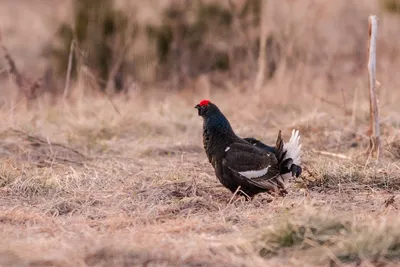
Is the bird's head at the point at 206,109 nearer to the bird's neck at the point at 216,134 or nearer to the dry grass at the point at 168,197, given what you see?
the bird's neck at the point at 216,134

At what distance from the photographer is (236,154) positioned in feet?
18.0

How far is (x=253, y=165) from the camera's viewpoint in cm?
548

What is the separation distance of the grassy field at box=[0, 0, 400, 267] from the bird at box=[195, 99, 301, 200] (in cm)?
11

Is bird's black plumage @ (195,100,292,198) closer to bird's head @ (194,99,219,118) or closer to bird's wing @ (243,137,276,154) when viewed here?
bird's wing @ (243,137,276,154)

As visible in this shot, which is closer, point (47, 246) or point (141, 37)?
point (47, 246)

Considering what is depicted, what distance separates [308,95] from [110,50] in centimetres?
343

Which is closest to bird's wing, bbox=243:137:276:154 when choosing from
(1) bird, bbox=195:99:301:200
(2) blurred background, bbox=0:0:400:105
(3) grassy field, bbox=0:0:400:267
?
(1) bird, bbox=195:99:301:200

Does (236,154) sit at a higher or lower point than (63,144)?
higher

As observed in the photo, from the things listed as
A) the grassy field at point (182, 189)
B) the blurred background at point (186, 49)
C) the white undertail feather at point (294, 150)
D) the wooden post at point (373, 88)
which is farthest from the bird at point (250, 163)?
the blurred background at point (186, 49)

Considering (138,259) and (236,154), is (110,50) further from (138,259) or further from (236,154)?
(138,259)

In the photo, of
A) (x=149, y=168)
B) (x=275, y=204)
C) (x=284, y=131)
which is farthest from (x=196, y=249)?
(x=284, y=131)

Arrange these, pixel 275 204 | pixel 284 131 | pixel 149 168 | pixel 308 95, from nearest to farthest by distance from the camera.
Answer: pixel 275 204 → pixel 149 168 → pixel 284 131 → pixel 308 95

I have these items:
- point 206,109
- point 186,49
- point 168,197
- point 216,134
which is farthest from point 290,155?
point 186,49

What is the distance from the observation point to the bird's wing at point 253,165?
544cm
